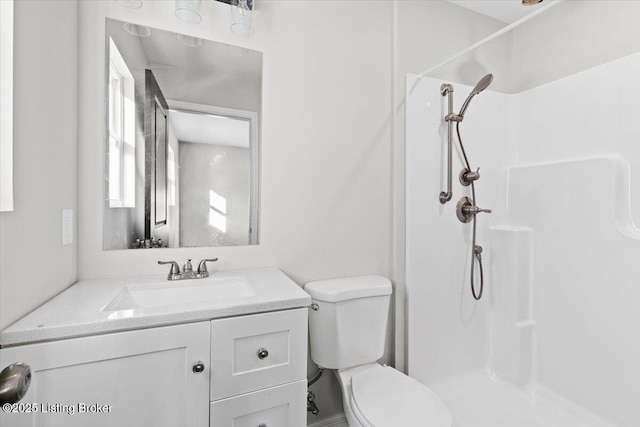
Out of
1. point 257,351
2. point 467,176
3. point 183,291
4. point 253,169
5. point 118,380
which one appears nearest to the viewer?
Result: point 118,380

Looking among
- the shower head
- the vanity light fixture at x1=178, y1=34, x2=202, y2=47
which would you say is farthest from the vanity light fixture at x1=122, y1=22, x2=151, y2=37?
the shower head

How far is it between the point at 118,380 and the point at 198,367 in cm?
21

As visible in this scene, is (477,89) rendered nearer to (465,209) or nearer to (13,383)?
(465,209)

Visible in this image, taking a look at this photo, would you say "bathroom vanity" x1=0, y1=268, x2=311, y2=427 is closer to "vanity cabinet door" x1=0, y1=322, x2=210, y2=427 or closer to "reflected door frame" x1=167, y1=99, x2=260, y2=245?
"vanity cabinet door" x1=0, y1=322, x2=210, y2=427

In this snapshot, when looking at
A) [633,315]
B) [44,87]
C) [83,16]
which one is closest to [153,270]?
[44,87]

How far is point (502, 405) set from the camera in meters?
1.78

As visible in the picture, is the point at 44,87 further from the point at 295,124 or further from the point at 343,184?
the point at 343,184

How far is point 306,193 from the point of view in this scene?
166 cm

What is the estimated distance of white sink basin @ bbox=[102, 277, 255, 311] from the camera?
1205 millimetres

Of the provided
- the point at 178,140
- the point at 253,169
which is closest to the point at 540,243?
the point at 253,169

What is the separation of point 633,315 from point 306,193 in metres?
1.65

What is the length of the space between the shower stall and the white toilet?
13.0 inches

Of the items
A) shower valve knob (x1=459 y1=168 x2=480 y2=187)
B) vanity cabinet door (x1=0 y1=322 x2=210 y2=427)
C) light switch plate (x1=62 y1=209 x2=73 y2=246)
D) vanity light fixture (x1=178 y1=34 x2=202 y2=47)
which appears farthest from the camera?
shower valve knob (x1=459 y1=168 x2=480 y2=187)

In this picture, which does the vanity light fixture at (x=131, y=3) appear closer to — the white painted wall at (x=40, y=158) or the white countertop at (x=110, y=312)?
the white painted wall at (x=40, y=158)
